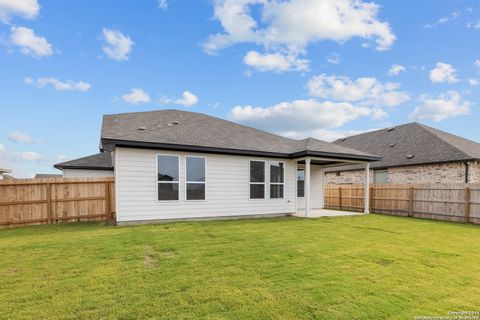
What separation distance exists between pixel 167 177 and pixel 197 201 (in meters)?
1.40

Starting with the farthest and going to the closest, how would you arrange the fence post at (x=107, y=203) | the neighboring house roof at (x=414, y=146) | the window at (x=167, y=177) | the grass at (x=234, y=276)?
the neighboring house roof at (x=414, y=146), the fence post at (x=107, y=203), the window at (x=167, y=177), the grass at (x=234, y=276)

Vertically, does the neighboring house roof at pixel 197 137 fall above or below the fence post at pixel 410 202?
above

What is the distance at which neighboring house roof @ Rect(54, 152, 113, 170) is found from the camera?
1435 cm

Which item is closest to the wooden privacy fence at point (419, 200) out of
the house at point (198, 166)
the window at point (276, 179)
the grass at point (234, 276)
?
the house at point (198, 166)

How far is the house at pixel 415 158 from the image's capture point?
1468 centimetres

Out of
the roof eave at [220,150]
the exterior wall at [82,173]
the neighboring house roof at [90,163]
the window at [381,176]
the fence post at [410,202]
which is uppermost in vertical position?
the roof eave at [220,150]

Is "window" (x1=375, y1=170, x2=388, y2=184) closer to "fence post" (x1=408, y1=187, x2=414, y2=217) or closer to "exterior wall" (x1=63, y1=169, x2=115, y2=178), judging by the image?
"fence post" (x1=408, y1=187, x2=414, y2=217)

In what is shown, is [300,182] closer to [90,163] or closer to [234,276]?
[234,276]

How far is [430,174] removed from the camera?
1583cm

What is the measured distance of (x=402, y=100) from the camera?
19594mm

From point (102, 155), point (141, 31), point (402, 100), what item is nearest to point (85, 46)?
point (141, 31)

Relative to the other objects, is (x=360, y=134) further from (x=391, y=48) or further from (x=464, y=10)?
(x=464, y=10)

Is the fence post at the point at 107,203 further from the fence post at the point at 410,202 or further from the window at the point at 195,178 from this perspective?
the fence post at the point at 410,202

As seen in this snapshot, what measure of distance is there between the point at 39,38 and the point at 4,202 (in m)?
6.53
